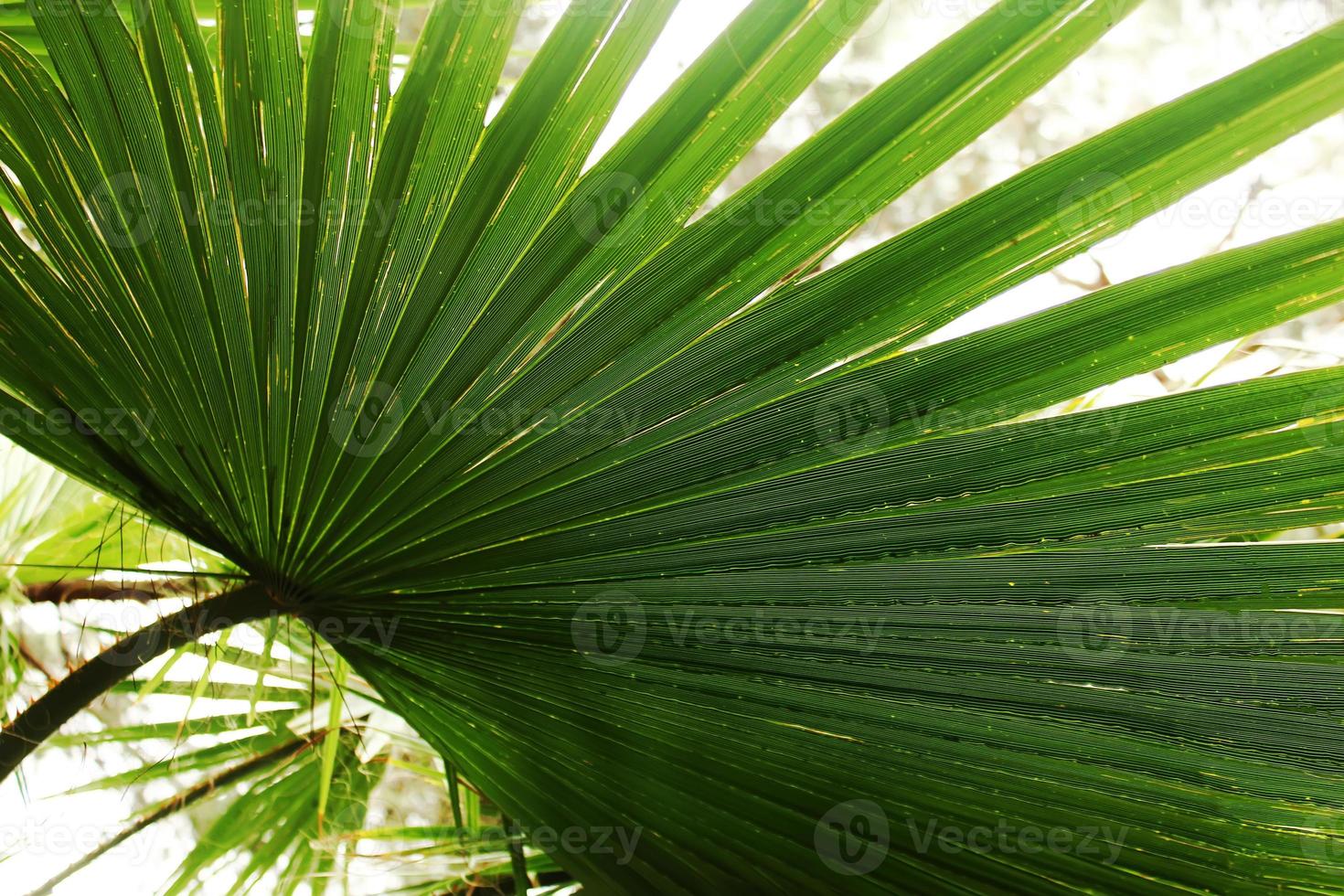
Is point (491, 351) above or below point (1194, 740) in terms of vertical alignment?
above

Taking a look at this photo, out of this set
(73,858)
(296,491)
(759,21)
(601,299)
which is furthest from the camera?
(73,858)

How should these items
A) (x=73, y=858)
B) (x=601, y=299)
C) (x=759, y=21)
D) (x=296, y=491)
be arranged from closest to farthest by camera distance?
(x=759, y=21) < (x=601, y=299) < (x=296, y=491) < (x=73, y=858)

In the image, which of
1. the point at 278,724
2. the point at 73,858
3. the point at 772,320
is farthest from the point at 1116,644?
the point at 73,858

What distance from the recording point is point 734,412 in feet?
2.34

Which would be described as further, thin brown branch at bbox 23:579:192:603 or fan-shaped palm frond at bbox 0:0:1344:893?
thin brown branch at bbox 23:579:192:603

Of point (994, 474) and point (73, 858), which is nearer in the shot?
point (994, 474)

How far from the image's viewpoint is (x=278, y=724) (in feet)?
4.75

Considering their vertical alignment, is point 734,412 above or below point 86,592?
above

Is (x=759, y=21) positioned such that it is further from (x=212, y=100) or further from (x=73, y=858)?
(x=73, y=858)

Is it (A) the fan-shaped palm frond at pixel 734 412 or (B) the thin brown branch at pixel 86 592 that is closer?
(A) the fan-shaped palm frond at pixel 734 412

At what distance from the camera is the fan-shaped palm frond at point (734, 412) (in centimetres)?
62

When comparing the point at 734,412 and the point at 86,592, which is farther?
the point at 86,592

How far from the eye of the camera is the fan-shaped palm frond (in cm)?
62

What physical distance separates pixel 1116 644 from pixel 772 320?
409 mm
